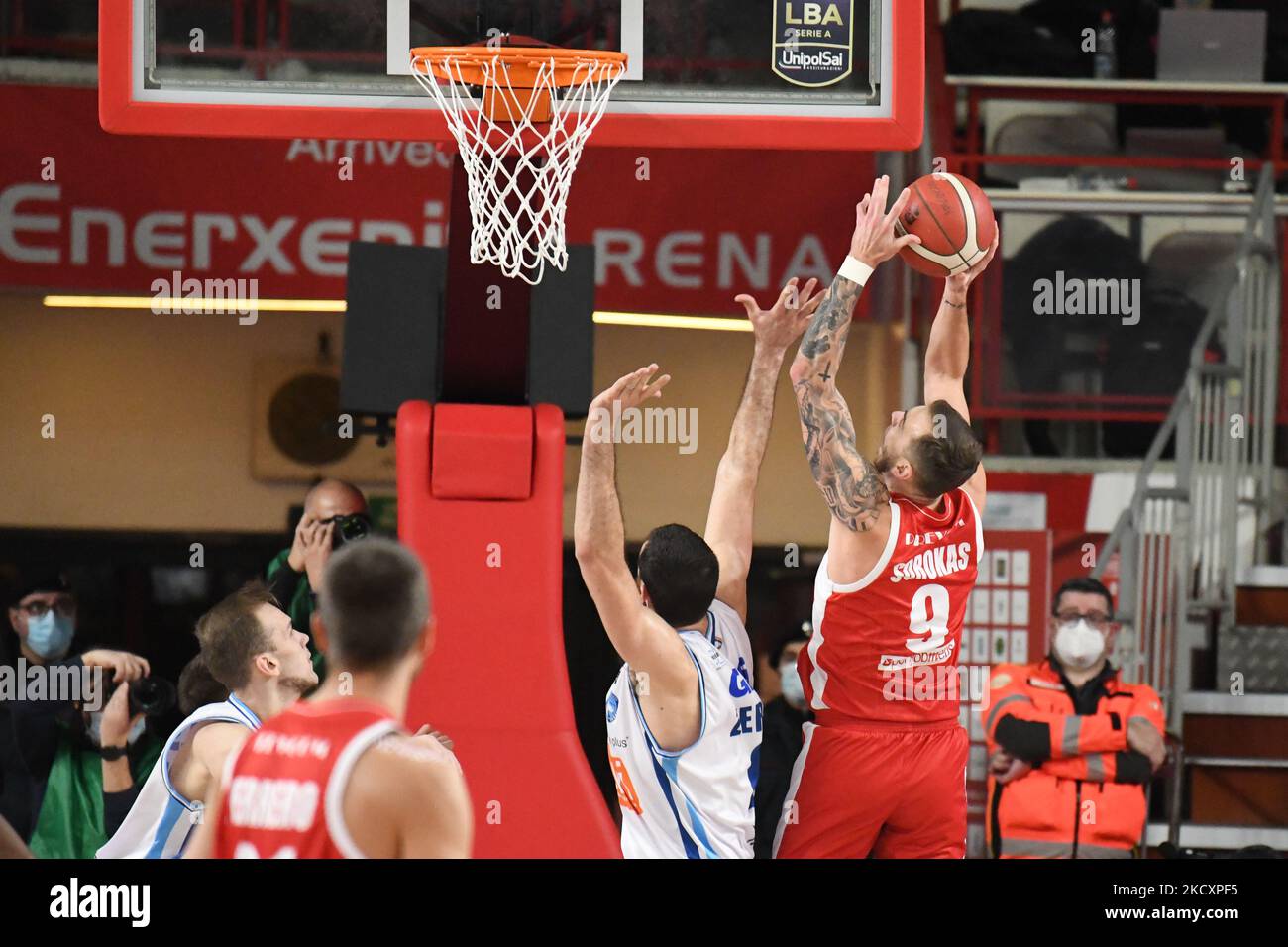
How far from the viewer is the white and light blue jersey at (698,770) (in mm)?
4570

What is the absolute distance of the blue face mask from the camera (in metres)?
Result: 6.61

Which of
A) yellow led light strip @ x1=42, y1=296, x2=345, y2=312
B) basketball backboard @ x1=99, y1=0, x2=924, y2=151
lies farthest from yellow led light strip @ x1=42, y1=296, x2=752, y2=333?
basketball backboard @ x1=99, y1=0, x2=924, y2=151

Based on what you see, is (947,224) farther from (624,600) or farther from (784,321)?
(624,600)

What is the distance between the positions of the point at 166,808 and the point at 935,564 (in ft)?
6.91

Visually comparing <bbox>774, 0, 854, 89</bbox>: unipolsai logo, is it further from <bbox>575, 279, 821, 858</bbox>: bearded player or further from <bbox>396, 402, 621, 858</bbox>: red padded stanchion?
<bbox>396, 402, 621, 858</bbox>: red padded stanchion

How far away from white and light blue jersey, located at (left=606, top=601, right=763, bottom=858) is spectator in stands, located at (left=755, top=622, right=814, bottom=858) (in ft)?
4.85

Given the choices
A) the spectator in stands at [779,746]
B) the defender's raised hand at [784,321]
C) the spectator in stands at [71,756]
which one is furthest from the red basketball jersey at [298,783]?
the spectator in stands at [779,746]

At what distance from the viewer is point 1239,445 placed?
8094 mm

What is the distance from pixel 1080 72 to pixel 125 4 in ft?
17.0

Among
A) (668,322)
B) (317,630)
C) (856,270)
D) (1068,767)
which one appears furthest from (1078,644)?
(668,322)

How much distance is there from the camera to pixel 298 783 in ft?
10.0

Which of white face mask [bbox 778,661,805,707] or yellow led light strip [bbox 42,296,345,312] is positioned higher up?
yellow led light strip [bbox 42,296,345,312]
